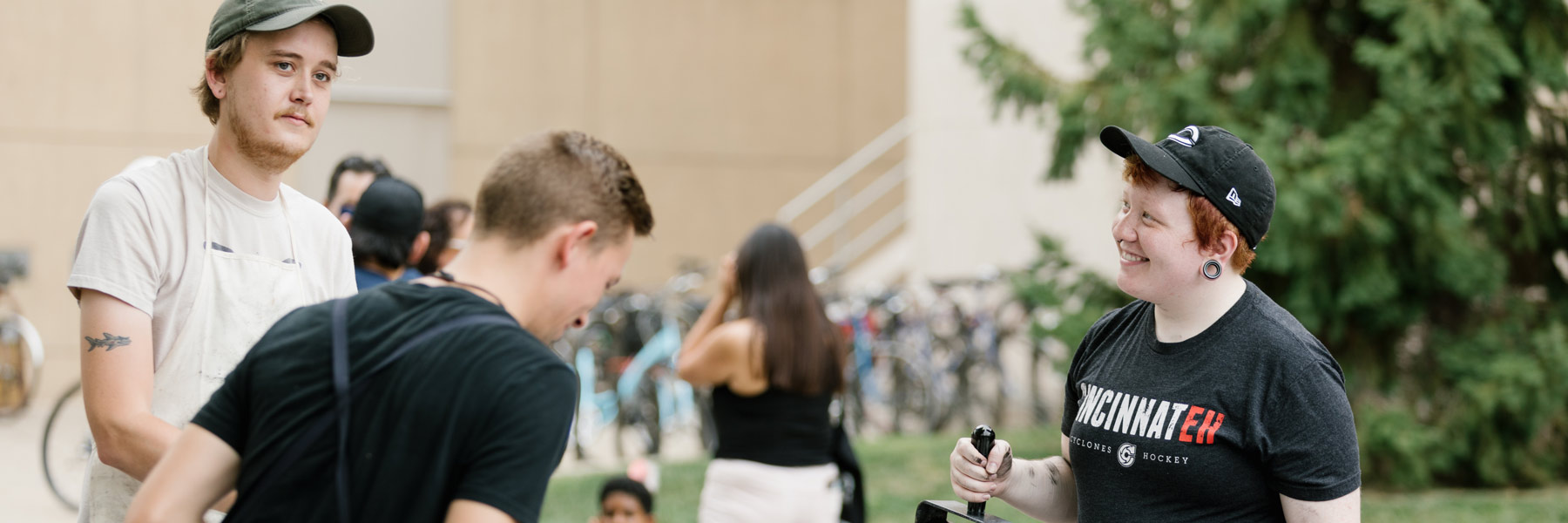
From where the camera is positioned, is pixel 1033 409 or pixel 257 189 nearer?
pixel 257 189

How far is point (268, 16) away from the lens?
2211 millimetres

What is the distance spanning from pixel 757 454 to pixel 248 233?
8.61 ft

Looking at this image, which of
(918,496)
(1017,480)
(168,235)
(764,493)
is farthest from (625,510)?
(168,235)

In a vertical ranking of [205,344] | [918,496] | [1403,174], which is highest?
[205,344]

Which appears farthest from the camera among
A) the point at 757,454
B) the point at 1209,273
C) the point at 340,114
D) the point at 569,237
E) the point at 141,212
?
the point at 340,114

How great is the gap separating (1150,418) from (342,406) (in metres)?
1.49

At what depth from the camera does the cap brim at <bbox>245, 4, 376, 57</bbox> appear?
7.23 ft

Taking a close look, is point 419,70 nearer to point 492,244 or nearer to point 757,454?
point 757,454

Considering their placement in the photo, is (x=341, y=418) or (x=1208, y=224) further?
(x=1208, y=224)

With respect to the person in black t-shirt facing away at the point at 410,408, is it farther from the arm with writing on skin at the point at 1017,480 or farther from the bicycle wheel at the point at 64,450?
the bicycle wheel at the point at 64,450

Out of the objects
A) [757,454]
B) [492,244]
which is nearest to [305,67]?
[492,244]

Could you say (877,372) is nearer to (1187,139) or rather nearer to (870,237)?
(870,237)

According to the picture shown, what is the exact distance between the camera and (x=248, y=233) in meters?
2.32

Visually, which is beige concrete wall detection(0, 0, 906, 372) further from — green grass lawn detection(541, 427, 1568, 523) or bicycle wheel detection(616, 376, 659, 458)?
green grass lawn detection(541, 427, 1568, 523)
